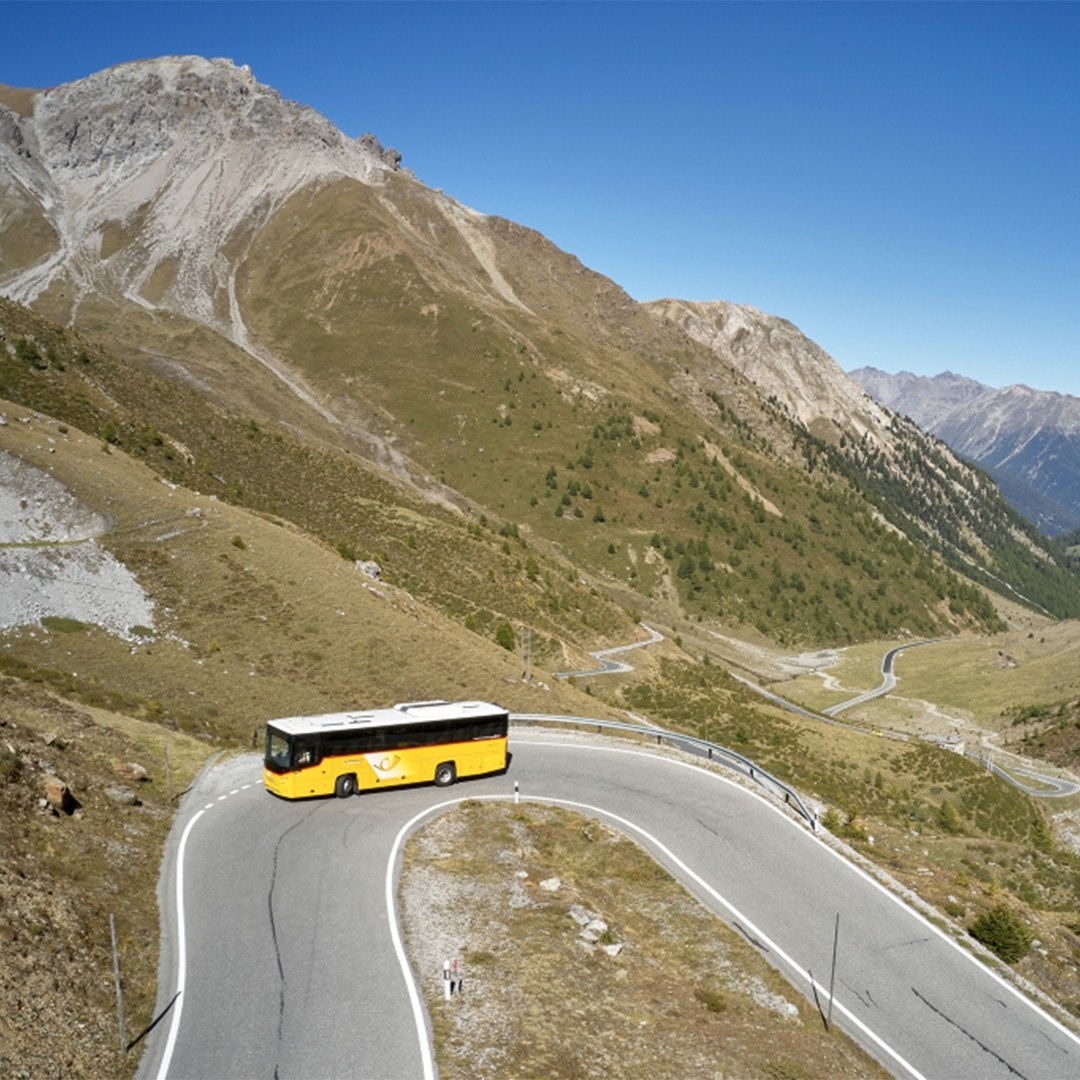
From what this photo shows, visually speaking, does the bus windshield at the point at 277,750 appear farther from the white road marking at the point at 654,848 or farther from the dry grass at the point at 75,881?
the white road marking at the point at 654,848

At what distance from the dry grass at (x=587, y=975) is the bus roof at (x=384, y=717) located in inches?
211

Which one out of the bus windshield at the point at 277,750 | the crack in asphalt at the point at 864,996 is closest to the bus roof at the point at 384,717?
the bus windshield at the point at 277,750

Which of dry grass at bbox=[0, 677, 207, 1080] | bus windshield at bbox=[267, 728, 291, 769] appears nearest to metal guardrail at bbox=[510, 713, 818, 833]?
bus windshield at bbox=[267, 728, 291, 769]

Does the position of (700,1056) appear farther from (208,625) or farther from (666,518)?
(666,518)

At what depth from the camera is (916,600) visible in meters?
170

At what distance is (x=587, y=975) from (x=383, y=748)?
14911 millimetres

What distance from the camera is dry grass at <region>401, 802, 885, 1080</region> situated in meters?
18.9

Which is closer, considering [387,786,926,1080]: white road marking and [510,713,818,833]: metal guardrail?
[387,786,926,1080]: white road marking

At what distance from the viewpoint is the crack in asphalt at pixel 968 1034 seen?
69.4 ft

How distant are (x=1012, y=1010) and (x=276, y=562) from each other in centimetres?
4350

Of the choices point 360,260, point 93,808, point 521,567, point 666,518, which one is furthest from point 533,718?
point 360,260

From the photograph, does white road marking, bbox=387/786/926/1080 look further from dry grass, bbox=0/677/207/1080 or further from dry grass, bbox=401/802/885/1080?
dry grass, bbox=0/677/207/1080

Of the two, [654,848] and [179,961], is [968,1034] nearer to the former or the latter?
[654,848]

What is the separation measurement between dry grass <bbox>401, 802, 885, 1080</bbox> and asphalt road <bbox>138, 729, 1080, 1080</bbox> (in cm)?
100
